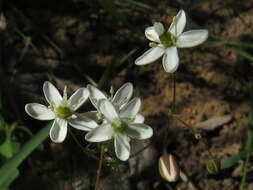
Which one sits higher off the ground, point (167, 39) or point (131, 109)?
point (167, 39)

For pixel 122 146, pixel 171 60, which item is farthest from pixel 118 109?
pixel 171 60

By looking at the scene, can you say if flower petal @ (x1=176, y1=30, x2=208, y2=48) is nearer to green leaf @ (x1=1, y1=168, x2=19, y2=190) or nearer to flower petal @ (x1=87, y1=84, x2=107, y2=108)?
flower petal @ (x1=87, y1=84, x2=107, y2=108)

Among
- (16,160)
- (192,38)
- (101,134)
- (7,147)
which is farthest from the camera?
(7,147)

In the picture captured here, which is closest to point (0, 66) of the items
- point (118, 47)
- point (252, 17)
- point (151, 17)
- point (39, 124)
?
point (39, 124)

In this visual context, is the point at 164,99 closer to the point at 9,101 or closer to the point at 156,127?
the point at 156,127

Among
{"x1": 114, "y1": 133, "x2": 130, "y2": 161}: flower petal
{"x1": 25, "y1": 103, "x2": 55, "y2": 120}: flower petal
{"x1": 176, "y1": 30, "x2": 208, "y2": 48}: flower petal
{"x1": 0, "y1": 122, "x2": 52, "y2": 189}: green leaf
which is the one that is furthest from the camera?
{"x1": 0, "y1": 122, "x2": 52, "y2": 189}: green leaf

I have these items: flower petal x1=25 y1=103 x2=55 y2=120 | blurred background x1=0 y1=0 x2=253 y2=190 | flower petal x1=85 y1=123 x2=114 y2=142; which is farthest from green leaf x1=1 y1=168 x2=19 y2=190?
flower petal x1=85 y1=123 x2=114 y2=142

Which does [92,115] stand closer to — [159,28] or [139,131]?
[139,131]
